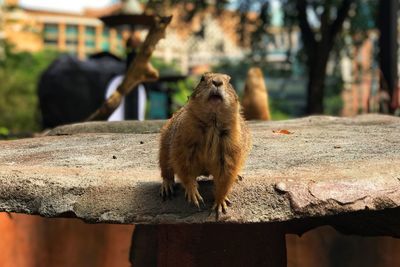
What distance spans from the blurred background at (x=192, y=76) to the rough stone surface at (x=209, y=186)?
6.30 ft

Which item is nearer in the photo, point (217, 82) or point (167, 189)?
point (217, 82)

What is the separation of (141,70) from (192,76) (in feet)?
31.9

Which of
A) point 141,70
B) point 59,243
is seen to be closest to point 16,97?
point 141,70

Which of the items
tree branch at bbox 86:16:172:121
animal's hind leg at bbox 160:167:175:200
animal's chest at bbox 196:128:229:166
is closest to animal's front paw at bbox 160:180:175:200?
animal's hind leg at bbox 160:167:175:200

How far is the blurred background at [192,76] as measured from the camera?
16.8ft

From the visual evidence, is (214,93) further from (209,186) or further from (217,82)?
(209,186)

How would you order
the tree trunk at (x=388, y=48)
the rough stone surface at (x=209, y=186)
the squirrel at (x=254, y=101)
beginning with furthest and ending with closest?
the tree trunk at (x=388, y=48) < the squirrel at (x=254, y=101) < the rough stone surface at (x=209, y=186)

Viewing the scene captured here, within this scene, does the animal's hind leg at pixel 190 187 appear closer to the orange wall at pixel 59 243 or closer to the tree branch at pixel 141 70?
the orange wall at pixel 59 243

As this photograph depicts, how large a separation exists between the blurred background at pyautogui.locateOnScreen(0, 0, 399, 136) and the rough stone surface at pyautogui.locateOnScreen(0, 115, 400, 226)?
4915mm

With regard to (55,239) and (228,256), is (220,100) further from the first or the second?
(55,239)

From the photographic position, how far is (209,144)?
241 cm

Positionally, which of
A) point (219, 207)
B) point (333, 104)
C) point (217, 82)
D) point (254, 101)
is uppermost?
point (217, 82)

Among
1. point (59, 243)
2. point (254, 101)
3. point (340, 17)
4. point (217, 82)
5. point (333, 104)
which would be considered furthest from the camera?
point (333, 104)

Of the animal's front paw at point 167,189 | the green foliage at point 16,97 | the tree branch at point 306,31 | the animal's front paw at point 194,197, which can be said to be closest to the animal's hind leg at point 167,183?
the animal's front paw at point 167,189
